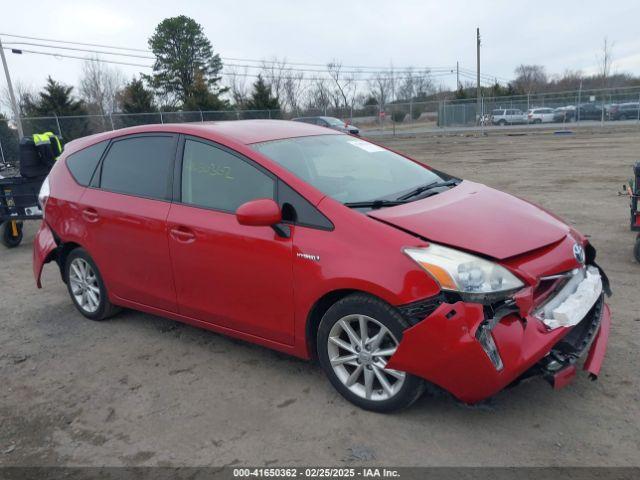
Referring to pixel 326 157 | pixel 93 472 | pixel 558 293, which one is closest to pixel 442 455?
pixel 558 293

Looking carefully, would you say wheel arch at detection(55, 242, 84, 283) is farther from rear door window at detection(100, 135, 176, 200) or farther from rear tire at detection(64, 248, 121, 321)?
rear door window at detection(100, 135, 176, 200)

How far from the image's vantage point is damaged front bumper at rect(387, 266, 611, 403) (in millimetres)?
2732

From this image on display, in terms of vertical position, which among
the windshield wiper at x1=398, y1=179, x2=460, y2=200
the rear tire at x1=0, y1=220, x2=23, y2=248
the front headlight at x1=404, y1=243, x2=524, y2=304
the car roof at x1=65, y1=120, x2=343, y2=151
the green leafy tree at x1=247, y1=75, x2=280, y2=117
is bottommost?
the rear tire at x1=0, y1=220, x2=23, y2=248

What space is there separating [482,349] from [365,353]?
711 mm

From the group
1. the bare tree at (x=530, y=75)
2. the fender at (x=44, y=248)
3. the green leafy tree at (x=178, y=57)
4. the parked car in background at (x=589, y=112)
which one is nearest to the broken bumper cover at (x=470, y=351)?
the fender at (x=44, y=248)

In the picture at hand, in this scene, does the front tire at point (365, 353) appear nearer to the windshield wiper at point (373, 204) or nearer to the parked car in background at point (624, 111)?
the windshield wiper at point (373, 204)

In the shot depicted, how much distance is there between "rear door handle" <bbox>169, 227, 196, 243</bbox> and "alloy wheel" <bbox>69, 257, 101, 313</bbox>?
129 centimetres

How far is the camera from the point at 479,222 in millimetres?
3225

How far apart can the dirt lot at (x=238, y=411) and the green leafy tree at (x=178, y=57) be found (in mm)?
48788

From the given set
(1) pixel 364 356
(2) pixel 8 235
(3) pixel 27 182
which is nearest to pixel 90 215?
(1) pixel 364 356

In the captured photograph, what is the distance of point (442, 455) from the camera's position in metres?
2.81

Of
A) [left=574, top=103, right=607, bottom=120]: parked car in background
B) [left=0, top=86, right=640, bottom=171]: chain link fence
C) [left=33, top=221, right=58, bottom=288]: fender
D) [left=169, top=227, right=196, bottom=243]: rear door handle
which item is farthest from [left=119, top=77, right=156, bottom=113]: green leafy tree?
[left=169, top=227, right=196, bottom=243]: rear door handle

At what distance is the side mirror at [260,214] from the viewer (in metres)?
3.23

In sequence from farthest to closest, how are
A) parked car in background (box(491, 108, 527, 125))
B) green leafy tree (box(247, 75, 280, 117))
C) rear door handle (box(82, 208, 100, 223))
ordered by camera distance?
green leafy tree (box(247, 75, 280, 117)) < parked car in background (box(491, 108, 527, 125)) < rear door handle (box(82, 208, 100, 223))
